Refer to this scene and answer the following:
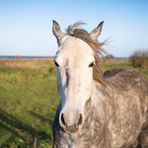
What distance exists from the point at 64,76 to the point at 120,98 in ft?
5.32

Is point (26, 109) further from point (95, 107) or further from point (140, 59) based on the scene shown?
point (140, 59)

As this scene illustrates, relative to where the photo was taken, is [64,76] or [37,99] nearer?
[64,76]

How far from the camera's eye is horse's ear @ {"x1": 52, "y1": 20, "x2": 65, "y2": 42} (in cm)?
445

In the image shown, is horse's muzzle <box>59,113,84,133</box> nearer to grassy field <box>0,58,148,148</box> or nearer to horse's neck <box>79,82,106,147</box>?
horse's neck <box>79,82,106,147</box>

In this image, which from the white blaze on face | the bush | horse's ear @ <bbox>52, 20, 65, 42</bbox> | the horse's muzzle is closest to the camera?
the horse's muzzle

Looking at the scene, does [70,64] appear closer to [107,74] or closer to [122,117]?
[122,117]

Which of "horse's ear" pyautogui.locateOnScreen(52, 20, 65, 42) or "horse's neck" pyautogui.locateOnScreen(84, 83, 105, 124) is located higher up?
"horse's ear" pyautogui.locateOnScreen(52, 20, 65, 42)

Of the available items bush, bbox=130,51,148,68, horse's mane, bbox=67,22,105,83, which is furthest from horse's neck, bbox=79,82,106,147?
bush, bbox=130,51,148,68

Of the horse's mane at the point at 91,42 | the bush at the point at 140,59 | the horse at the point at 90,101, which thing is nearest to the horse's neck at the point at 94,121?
the horse at the point at 90,101

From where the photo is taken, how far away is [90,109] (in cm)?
439

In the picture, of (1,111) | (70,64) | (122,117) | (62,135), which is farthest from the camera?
(1,111)

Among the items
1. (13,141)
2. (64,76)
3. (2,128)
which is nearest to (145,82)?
(64,76)

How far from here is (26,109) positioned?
1205 centimetres

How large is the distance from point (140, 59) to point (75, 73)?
103 feet
